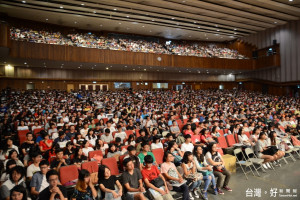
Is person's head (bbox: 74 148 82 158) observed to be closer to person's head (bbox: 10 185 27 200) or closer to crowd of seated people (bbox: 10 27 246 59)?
person's head (bbox: 10 185 27 200)

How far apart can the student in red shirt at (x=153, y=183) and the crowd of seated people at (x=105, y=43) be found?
14233mm

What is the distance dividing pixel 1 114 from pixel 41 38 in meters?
7.17

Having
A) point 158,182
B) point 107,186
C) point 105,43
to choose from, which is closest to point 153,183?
point 158,182

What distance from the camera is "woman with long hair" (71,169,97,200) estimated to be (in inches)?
124

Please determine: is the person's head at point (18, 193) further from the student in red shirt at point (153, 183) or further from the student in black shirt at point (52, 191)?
the student in red shirt at point (153, 183)

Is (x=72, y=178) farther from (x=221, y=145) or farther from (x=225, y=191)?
(x=221, y=145)

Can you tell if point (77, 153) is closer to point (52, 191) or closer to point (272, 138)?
point (52, 191)

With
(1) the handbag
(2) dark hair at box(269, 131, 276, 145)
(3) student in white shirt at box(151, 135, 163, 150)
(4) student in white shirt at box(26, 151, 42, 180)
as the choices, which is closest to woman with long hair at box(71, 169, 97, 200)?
(1) the handbag

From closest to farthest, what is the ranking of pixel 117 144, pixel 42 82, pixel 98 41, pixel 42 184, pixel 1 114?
pixel 42 184
pixel 117 144
pixel 1 114
pixel 98 41
pixel 42 82

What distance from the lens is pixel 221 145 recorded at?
6.32 meters

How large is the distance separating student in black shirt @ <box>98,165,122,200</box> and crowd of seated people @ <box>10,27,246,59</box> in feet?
46.4

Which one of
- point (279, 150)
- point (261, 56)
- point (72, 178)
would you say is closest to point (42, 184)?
point (72, 178)

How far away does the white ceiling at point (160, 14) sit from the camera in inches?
599

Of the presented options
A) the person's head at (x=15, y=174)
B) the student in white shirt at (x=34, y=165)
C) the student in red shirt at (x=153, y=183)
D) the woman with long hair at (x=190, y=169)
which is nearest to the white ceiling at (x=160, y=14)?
the student in white shirt at (x=34, y=165)
